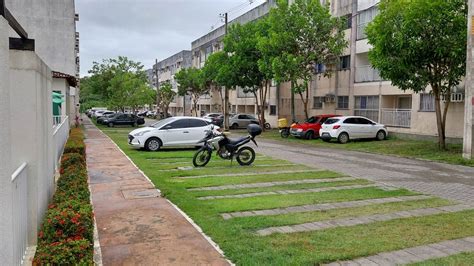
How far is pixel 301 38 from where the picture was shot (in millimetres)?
26062

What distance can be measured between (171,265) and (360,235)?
2741 millimetres

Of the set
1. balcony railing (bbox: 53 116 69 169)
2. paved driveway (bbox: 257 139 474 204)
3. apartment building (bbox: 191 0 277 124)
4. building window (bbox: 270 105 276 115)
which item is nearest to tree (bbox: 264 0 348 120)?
apartment building (bbox: 191 0 277 124)

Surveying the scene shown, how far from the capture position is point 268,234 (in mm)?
6219

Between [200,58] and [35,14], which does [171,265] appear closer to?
[35,14]

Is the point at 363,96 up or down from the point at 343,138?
up

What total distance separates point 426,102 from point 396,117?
2.55 meters

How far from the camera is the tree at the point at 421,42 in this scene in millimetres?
15805

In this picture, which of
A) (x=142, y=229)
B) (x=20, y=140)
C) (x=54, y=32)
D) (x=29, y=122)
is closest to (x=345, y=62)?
(x=54, y=32)

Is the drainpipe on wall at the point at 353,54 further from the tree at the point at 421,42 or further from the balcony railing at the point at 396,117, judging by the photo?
the tree at the point at 421,42

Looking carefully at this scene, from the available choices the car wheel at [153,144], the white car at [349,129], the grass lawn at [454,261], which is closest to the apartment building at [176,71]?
the white car at [349,129]

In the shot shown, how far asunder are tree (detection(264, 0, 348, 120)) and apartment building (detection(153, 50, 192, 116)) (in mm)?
37859

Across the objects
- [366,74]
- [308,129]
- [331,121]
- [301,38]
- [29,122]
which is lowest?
[308,129]

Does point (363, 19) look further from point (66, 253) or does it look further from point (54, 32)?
point (66, 253)

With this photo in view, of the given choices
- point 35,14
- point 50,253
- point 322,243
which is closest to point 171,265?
point 50,253
